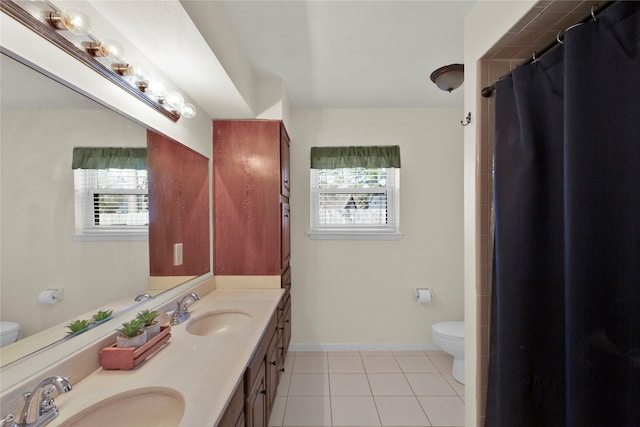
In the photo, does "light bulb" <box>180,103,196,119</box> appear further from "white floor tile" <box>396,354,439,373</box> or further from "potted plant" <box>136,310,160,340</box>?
"white floor tile" <box>396,354,439,373</box>

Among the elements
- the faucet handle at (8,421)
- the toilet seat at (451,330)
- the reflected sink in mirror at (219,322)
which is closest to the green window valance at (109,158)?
the faucet handle at (8,421)

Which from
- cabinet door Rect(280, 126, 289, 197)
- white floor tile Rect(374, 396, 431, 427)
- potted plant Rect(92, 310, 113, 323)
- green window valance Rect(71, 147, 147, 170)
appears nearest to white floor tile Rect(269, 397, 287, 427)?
white floor tile Rect(374, 396, 431, 427)

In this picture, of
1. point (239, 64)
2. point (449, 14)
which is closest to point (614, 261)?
point (449, 14)

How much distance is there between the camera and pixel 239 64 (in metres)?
1.75

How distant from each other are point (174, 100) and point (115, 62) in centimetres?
33

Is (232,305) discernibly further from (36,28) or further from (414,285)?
(414,285)

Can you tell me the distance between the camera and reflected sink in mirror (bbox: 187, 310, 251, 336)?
1.57m

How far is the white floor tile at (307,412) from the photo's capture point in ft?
5.94

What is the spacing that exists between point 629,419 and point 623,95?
84cm

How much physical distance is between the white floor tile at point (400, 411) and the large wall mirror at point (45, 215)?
178 centimetres

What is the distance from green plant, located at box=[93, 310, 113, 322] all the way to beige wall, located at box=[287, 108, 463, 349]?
5.71 ft

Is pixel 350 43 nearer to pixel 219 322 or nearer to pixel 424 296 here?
pixel 219 322

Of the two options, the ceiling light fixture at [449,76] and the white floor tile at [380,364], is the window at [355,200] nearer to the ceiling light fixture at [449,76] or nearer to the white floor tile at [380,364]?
the ceiling light fixture at [449,76]

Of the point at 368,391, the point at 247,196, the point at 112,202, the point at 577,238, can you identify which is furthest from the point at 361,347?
the point at 112,202
